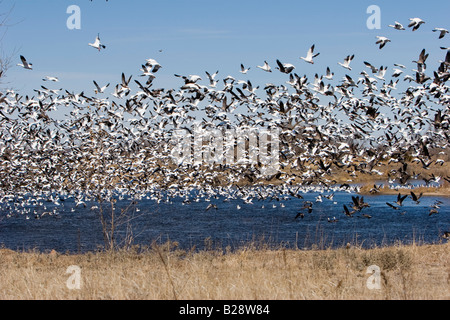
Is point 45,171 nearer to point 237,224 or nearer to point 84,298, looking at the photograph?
point 84,298

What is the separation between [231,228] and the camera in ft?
92.5

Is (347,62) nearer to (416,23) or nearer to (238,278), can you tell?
(416,23)

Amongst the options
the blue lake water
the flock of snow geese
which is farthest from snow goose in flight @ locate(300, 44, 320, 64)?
the blue lake water

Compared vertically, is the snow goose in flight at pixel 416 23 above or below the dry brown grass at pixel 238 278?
above

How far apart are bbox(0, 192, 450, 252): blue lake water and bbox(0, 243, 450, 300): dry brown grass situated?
25.8 ft

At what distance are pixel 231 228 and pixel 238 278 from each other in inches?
795

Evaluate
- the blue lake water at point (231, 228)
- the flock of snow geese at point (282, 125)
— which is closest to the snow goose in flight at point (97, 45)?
the flock of snow geese at point (282, 125)

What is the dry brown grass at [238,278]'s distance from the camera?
6711mm

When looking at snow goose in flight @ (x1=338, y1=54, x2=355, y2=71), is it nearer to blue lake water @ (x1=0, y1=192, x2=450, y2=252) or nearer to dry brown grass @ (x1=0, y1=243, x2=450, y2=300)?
dry brown grass @ (x1=0, y1=243, x2=450, y2=300)

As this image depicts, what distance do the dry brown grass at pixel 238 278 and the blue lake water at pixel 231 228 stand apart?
7.87 m

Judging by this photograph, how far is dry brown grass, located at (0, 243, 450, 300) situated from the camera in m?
6.71

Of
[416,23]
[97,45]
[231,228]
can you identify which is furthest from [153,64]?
[231,228]

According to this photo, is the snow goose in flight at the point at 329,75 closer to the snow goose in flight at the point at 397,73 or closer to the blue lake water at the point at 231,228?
the snow goose in flight at the point at 397,73
